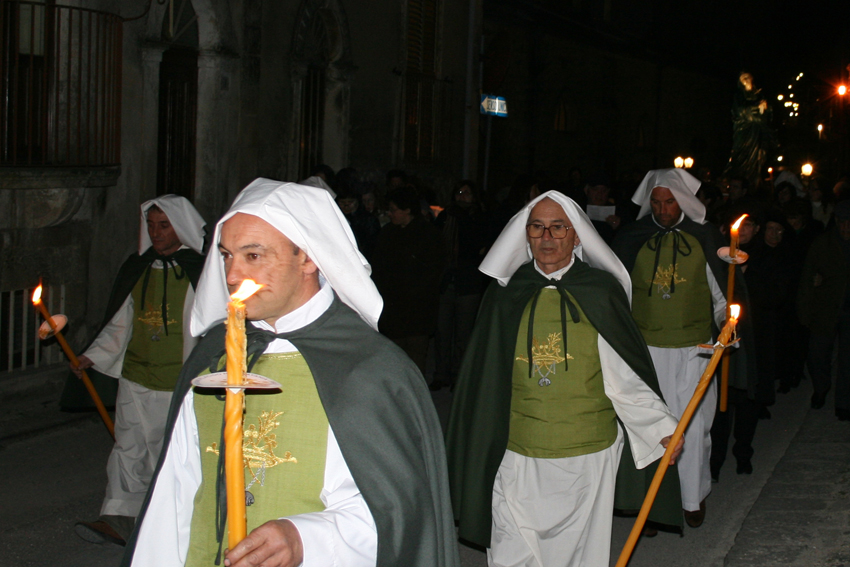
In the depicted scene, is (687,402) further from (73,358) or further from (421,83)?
(421,83)

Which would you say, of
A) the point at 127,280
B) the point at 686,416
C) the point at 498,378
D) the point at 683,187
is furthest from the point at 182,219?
the point at 686,416

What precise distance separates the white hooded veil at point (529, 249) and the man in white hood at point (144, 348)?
1821mm

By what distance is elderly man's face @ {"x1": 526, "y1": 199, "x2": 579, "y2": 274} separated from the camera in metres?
4.55

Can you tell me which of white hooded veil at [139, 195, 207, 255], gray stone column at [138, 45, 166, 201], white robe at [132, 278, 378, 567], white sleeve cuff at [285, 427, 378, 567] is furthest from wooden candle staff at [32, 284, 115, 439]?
gray stone column at [138, 45, 166, 201]

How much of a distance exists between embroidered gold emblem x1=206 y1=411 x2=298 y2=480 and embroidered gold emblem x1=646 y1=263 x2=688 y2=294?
4.15 metres

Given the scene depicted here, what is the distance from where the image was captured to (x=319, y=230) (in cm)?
276

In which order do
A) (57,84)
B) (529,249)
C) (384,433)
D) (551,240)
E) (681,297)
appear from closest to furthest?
(384,433) < (551,240) < (529,249) < (681,297) < (57,84)

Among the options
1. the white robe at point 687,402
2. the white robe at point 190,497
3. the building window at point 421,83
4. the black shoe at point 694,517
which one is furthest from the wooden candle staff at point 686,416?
the building window at point 421,83

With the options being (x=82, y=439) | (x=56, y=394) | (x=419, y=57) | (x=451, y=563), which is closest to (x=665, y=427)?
(x=451, y=563)

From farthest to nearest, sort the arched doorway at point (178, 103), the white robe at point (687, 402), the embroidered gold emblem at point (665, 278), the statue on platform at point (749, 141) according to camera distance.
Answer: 1. the statue on platform at point (749, 141)
2. the arched doorway at point (178, 103)
3. the embroidered gold emblem at point (665, 278)
4. the white robe at point (687, 402)

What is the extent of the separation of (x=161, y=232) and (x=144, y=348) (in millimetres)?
675

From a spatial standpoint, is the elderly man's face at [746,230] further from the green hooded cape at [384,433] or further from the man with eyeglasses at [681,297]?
the green hooded cape at [384,433]

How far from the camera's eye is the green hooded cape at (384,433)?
263cm

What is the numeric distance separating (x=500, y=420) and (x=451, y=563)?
1712 millimetres
